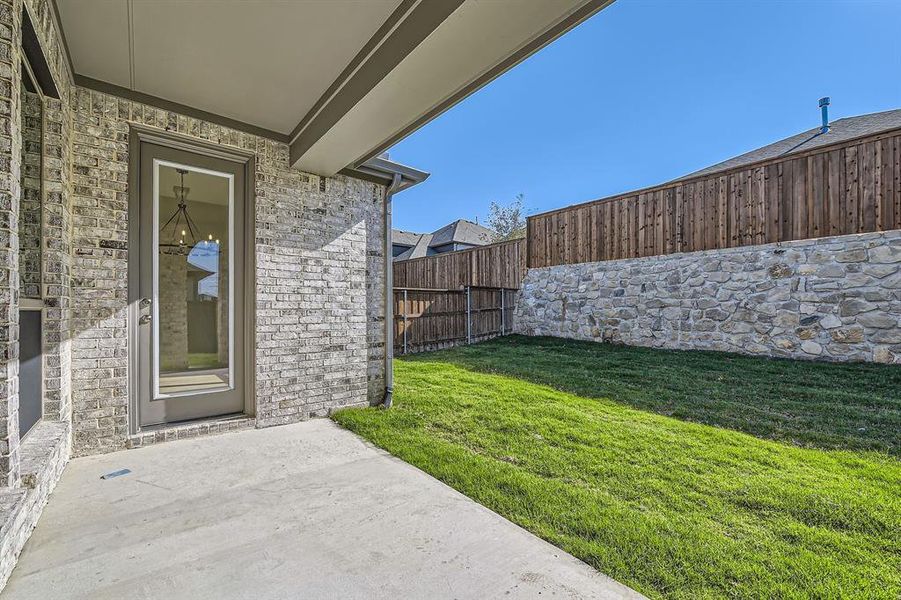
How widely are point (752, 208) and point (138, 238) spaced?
28.8 feet

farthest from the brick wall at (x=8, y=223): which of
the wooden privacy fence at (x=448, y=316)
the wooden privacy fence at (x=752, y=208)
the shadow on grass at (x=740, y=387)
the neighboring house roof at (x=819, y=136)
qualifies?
the neighboring house roof at (x=819, y=136)

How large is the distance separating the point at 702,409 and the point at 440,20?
425 centimetres

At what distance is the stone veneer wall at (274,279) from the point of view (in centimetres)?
270

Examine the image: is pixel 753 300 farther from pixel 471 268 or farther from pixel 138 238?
pixel 138 238

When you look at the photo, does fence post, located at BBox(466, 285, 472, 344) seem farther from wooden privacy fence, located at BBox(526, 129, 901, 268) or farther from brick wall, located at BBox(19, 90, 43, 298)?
brick wall, located at BBox(19, 90, 43, 298)

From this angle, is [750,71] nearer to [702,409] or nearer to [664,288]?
[664,288]

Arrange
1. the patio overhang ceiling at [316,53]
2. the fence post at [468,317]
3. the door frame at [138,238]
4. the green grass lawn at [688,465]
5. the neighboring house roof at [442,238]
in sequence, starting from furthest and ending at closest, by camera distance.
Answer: the neighboring house roof at [442,238] < the fence post at [468,317] < the door frame at [138,238] < the patio overhang ceiling at [316,53] < the green grass lawn at [688,465]

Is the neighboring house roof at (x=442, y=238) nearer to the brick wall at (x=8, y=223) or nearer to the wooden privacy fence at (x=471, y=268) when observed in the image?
the wooden privacy fence at (x=471, y=268)

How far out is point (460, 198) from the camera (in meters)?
24.2

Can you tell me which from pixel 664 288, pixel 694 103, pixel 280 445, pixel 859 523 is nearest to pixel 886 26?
pixel 694 103

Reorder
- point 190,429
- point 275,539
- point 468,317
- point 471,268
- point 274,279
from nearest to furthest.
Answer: point 275,539 → point 190,429 → point 274,279 → point 468,317 → point 471,268

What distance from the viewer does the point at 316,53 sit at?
246cm

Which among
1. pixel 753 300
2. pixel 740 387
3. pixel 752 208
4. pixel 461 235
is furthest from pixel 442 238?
Answer: pixel 740 387

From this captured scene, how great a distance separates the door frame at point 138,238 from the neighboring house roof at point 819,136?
27.0 feet
